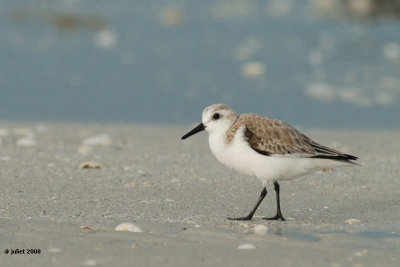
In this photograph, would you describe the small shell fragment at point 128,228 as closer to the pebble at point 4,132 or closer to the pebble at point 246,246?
the pebble at point 246,246

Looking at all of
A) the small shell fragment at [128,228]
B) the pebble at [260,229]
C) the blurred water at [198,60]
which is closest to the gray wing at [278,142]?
the pebble at [260,229]

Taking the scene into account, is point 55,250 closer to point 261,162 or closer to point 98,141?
point 261,162

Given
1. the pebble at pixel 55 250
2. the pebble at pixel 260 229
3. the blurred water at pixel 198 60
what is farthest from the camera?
the blurred water at pixel 198 60

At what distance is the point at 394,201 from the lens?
657 centimetres

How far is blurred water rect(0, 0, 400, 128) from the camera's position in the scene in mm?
10805

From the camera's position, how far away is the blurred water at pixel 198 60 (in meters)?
10.8

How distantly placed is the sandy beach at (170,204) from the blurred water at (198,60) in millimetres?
1222

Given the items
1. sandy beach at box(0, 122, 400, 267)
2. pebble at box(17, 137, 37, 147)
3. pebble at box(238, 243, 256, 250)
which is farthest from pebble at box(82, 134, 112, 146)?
pebble at box(238, 243, 256, 250)

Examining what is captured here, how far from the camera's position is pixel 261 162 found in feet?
19.1

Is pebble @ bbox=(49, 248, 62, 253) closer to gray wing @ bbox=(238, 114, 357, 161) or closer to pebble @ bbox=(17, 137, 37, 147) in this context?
gray wing @ bbox=(238, 114, 357, 161)

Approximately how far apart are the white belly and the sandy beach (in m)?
0.35

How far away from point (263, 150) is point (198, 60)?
7080mm

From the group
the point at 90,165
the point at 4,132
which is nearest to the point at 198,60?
the point at 4,132

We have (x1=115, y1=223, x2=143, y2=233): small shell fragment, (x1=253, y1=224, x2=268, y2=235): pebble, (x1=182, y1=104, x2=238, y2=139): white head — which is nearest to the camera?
(x1=115, y1=223, x2=143, y2=233): small shell fragment
